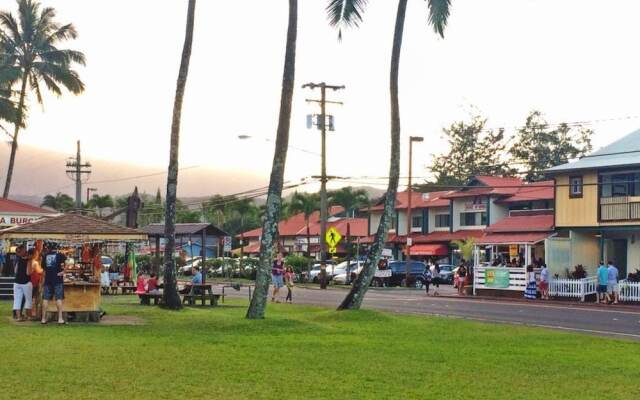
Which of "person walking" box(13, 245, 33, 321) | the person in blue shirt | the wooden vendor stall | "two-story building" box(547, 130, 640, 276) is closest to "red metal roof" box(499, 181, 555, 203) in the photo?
"two-story building" box(547, 130, 640, 276)

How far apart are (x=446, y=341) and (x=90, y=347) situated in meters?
6.73

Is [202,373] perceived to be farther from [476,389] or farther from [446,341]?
[446,341]

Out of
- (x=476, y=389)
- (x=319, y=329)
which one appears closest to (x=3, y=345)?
(x=319, y=329)

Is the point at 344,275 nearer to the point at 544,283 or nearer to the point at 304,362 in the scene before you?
the point at 544,283

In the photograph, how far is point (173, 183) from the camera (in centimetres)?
2572

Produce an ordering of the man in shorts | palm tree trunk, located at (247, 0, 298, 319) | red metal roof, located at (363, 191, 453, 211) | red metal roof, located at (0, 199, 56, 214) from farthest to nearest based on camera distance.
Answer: red metal roof, located at (363, 191, 453, 211) < red metal roof, located at (0, 199, 56, 214) < palm tree trunk, located at (247, 0, 298, 319) < the man in shorts

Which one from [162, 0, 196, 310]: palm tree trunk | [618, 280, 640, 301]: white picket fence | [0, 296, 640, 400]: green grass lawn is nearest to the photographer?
[0, 296, 640, 400]: green grass lawn

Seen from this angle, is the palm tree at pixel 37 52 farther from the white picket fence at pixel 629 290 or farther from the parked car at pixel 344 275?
the white picket fence at pixel 629 290

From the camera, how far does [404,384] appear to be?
38.4 ft

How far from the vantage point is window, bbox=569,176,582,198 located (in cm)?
4328

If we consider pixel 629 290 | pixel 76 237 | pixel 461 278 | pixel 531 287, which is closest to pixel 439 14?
pixel 76 237

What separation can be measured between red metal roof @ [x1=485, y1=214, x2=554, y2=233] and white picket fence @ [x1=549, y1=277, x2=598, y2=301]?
14.6 ft

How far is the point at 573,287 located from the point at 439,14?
63.8 feet

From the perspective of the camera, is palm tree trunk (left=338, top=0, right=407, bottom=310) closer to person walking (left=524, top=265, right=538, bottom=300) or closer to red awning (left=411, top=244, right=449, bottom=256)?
person walking (left=524, top=265, right=538, bottom=300)
